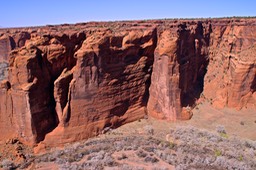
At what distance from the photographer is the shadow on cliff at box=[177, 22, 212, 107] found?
3013 cm

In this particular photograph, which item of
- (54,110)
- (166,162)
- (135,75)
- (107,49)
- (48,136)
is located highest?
Result: (107,49)

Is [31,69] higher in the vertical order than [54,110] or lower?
higher

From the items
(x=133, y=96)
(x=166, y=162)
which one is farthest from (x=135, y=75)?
(x=166, y=162)

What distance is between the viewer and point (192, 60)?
1292 inches

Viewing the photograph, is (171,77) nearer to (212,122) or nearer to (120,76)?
(120,76)

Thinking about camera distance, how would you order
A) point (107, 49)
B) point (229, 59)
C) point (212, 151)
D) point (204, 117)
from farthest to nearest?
point (229, 59), point (204, 117), point (107, 49), point (212, 151)

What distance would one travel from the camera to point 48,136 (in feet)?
77.2

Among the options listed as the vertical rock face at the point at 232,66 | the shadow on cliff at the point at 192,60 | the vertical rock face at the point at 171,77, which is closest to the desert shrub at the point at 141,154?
the vertical rock face at the point at 171,77

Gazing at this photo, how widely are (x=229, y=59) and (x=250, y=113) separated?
7044 millimetres

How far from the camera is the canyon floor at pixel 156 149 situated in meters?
21.0

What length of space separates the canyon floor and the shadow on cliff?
13.7 feet

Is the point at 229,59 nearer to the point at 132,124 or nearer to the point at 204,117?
the point at 204,117

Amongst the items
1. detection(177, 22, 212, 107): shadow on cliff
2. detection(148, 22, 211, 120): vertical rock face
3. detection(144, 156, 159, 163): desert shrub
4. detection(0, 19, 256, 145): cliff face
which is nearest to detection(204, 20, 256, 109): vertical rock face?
detection(0, 19, 256, 145): cliff face

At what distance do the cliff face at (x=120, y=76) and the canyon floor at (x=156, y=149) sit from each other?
1182 mm
